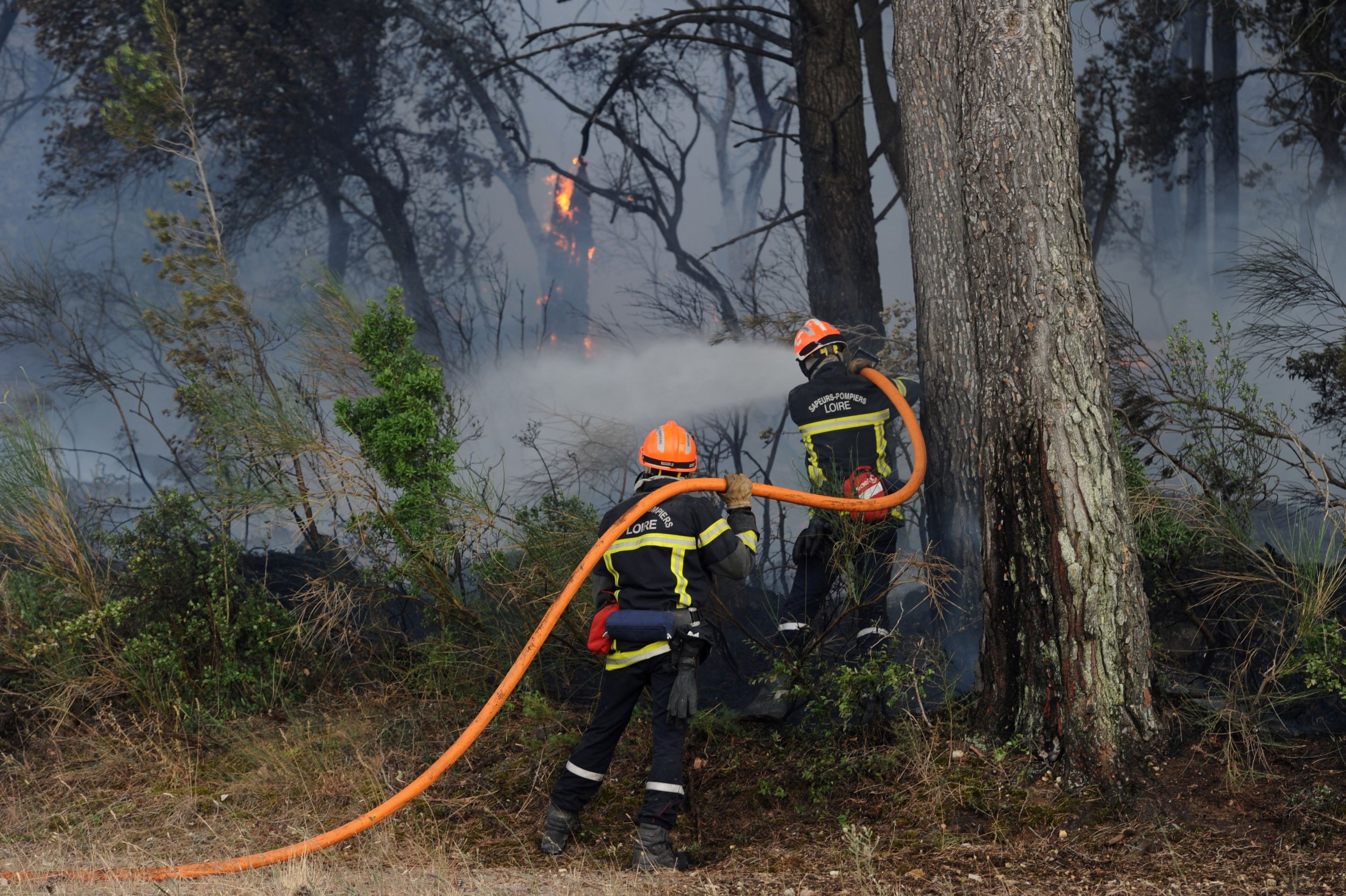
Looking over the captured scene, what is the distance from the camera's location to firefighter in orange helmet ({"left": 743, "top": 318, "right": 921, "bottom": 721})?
509 cm

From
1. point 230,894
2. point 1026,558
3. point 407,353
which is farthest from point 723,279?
point 230,894

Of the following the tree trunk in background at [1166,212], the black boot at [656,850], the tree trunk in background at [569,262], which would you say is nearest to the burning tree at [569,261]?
the tree trunk in background at [569,262]

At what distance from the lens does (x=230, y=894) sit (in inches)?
144

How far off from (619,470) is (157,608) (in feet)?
15.3

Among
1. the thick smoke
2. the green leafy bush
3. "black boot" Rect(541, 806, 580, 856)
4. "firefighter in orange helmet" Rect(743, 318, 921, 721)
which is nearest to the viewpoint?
→ "black boot" Rect(541, 806, 580, 856)

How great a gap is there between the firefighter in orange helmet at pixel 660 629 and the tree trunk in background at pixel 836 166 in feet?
12.1

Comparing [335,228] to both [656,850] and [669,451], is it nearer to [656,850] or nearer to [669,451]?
[669,451]

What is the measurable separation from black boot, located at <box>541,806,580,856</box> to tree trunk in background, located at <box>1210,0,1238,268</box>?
8289mm

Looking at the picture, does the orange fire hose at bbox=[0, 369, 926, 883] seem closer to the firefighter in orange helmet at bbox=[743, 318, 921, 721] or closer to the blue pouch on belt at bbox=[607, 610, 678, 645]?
the blue pouch on belt at bbox=[607, 610, 678, 645]

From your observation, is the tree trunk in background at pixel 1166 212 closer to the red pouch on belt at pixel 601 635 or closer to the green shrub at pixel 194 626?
the red pouch on belt at pixel 601 635

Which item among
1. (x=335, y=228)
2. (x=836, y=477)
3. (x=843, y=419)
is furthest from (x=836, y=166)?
(x=335, y=228)

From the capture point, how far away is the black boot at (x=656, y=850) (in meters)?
4.17

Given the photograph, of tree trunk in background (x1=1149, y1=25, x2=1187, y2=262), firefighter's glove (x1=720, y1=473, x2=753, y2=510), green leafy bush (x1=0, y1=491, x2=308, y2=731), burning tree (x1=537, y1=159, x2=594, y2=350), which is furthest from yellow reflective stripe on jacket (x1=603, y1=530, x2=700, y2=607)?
tree trunk in background (x1=1149, y1=25, x2=1187, y2=262)

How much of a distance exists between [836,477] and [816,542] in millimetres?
368
